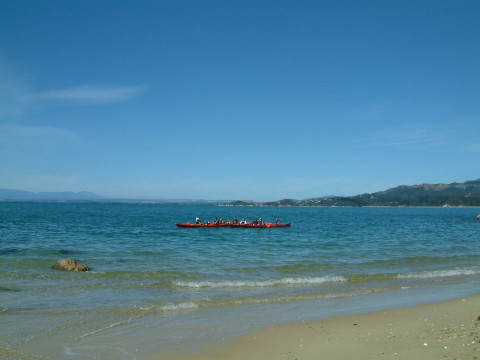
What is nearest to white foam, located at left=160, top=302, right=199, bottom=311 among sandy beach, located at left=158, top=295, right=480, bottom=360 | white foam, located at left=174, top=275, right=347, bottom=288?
white foam, located at left=174, top=275, right=347, bottom=288

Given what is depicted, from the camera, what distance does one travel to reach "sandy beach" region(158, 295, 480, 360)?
24.7 ft

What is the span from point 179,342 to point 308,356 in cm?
267

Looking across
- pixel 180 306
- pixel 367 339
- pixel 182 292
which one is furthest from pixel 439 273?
pixel 180 306

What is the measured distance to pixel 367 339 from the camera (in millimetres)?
8508

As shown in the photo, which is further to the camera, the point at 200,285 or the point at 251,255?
the point at 251,255

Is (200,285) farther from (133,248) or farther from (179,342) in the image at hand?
(133,248)

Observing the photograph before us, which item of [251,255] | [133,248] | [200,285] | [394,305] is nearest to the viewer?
[394,305]

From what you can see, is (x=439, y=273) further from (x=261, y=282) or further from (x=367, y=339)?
(x=367, y=339)

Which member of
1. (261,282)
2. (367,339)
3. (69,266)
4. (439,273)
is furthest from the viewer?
(439,273)

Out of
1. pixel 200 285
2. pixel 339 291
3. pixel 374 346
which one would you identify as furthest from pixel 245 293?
pixel 374 346

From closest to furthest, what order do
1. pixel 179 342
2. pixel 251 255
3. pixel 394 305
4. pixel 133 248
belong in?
pixel 179 342 < pixel 394 305 < pixel 251 255 < pixel 133 248

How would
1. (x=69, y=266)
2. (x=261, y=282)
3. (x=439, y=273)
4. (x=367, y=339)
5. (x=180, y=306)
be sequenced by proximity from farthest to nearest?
(x=439, y=273)
(x=69, y=266)
(x=261, y=282)
(x=180, y=306)
(x=367, y=339)

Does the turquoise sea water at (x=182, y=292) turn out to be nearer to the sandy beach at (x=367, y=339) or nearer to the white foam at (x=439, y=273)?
the white foam at (x=439, y=273)

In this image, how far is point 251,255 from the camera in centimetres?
2359
